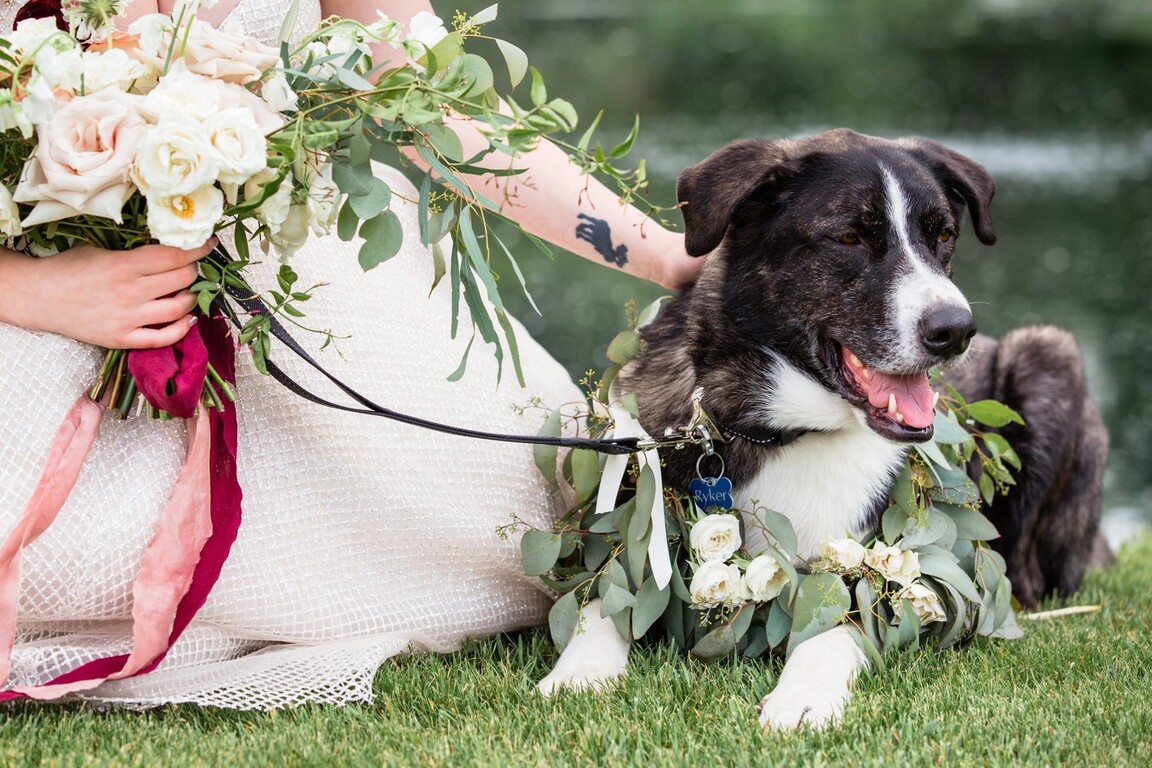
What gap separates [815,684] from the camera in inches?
94.7

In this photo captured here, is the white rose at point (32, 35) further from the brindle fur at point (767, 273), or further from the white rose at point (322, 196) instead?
the brindle fur at point (767, 273)

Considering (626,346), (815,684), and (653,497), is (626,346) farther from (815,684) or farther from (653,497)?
(815,684)

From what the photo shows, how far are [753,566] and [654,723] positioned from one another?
1.52ft

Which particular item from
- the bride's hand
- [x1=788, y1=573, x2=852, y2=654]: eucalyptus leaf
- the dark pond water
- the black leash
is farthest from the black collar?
the dark pond water

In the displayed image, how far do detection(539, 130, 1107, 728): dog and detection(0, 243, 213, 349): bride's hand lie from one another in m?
1.01

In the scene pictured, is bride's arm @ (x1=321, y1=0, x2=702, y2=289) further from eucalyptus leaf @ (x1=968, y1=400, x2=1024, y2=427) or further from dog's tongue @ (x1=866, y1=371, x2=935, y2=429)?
eucalyptus leaf @ (x1=968, y1=400, x2=1024, y2=427)

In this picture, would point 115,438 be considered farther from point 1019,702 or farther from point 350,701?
point 1019,702

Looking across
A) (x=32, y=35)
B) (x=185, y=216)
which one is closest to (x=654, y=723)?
(x=185, y=216)

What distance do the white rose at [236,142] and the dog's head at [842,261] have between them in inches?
38.7

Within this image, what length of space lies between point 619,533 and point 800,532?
40 cm

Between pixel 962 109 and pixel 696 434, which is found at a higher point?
pixel 696 434

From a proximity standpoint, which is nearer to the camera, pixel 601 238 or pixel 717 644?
pixel 717 644

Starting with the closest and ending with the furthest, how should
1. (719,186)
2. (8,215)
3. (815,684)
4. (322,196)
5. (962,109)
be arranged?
1. (8,215)
2. (322,196)
3. (815,684)
4. (719,186)
5. (962,109)

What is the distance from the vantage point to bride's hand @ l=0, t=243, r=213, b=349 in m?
2.32
